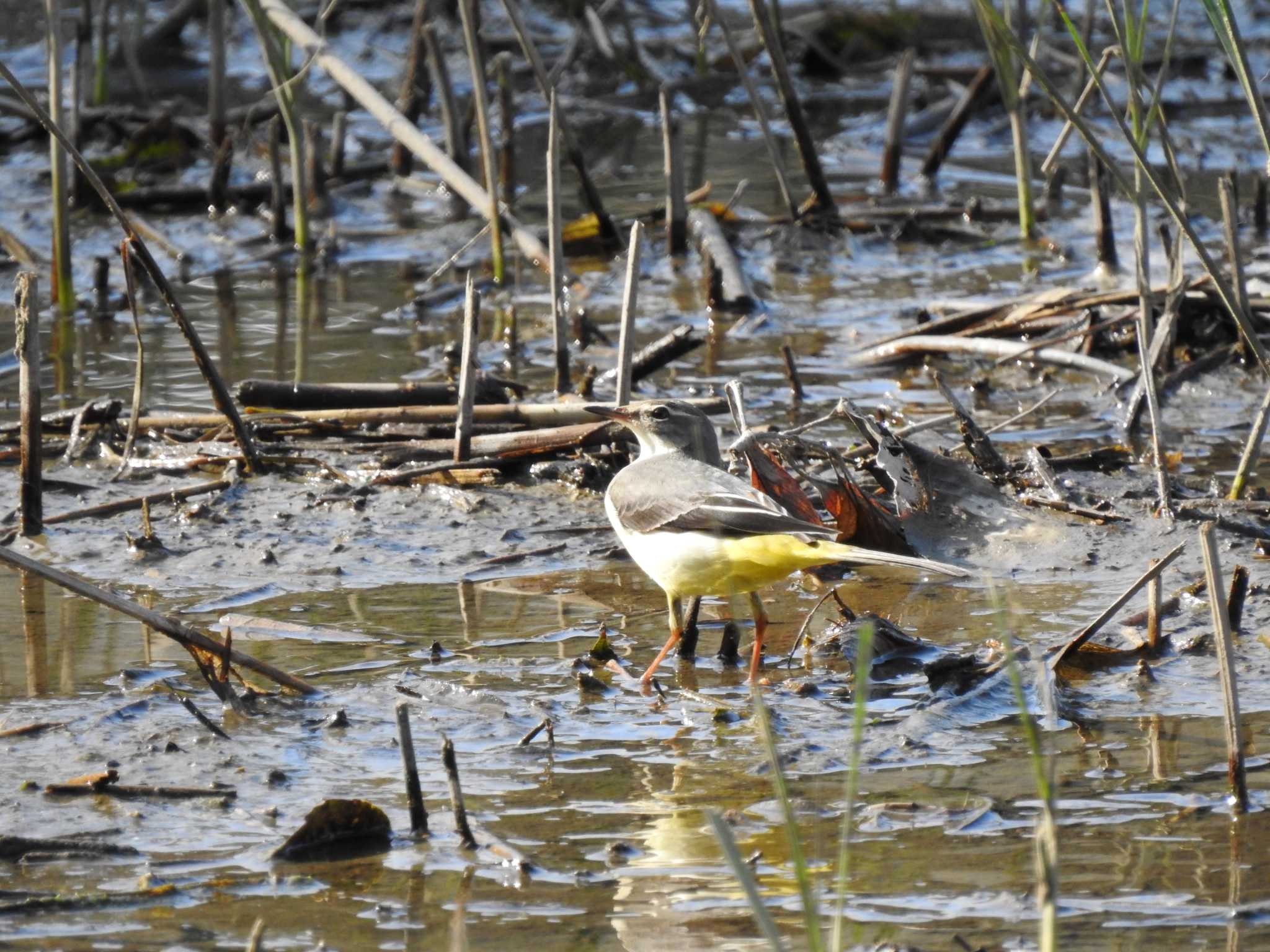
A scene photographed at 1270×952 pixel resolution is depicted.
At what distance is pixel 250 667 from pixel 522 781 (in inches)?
34.6

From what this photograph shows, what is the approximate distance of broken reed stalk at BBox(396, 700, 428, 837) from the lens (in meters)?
3.86

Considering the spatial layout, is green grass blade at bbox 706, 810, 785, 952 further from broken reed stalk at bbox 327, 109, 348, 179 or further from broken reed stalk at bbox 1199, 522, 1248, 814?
broken reed stalk at bbox 327, 109, 348, 179

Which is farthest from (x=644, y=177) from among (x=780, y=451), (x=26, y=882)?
(x=26, y=882)

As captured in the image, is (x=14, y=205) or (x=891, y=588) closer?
(x=891, y=588)

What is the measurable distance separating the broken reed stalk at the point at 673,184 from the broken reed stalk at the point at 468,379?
9.82 ft

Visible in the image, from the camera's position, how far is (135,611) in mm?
4434

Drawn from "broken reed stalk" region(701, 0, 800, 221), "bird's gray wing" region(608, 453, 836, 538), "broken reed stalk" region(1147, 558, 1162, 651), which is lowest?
"broken reed stalk" region(1147, 558, 1162, 651)

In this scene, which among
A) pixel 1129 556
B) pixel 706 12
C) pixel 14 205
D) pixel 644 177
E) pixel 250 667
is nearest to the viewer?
pixel 250 667

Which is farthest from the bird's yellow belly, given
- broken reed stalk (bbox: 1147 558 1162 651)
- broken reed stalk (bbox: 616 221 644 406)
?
broken reed stalk (bbox: 616 221 644 406)

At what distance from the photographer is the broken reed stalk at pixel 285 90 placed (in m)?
9.62

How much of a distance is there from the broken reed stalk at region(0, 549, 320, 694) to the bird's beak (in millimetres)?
2059

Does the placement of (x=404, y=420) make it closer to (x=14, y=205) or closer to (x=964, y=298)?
(x=964, y=298)

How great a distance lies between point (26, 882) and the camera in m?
3.75

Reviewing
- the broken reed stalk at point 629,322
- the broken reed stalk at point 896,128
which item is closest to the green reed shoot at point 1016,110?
the broken reed stalk at point 896,128
